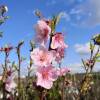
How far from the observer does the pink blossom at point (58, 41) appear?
2774 millimetres

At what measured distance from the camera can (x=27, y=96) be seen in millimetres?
5457

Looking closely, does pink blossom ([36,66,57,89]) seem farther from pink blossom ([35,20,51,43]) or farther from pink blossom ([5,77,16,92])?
pink blossom ([5,77,16,92])

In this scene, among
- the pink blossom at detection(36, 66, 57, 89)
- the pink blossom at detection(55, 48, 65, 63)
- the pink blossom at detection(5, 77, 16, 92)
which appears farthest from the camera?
the pink blossom at detection(5, 77, 16, 92)

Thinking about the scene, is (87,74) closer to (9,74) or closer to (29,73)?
(9,74)

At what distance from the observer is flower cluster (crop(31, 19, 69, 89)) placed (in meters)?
2.75

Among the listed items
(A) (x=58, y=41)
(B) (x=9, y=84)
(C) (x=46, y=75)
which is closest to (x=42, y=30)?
(A) (x=58, y=41)

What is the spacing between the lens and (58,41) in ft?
9.24

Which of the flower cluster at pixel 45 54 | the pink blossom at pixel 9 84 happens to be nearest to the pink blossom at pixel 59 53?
the flower cluster at pixel 45 54

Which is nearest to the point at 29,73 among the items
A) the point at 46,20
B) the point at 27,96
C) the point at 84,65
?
the point at 27,96

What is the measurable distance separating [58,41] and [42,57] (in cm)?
16

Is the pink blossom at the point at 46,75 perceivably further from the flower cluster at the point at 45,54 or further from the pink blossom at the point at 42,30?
the pink blossom at the point at 42,30

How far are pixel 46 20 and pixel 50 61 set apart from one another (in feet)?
1.01

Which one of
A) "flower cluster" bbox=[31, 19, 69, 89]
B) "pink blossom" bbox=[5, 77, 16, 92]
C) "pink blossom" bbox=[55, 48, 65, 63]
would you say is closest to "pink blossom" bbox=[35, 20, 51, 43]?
"flower cluster" bbox=[31, 19, 69, 89]

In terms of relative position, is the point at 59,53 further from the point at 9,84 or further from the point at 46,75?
the point at 9,84
